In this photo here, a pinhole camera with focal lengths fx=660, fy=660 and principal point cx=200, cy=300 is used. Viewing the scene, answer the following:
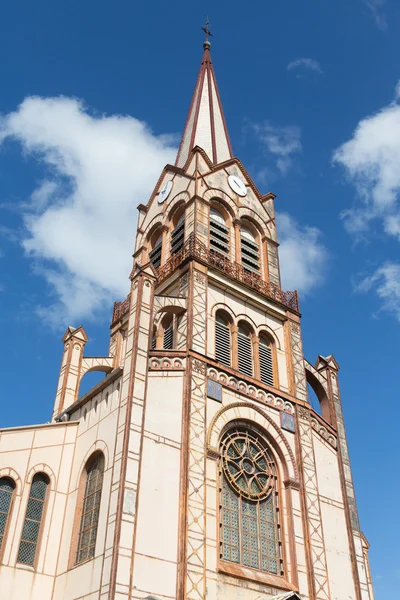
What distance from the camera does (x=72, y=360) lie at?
27625mm

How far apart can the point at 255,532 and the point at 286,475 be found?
263 cm

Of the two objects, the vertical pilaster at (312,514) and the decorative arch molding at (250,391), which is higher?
the decorative arch molding at (250,391)

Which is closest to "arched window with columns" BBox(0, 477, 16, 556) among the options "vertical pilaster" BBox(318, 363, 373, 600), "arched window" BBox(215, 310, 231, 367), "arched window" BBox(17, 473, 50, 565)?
"arched window" BBox(17, 473, 50, 565)

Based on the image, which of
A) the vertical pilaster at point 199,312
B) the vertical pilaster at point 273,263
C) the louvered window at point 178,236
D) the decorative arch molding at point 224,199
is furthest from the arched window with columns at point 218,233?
the vertical pilaster at point 199,312

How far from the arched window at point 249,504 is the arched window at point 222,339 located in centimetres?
305

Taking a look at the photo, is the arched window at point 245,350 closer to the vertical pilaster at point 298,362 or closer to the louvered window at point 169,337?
the vertical pilaster at point 298,362

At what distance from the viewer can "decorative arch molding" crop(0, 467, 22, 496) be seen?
67.9 feet

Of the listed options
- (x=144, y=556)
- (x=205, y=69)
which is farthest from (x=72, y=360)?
(x=205, y=69)

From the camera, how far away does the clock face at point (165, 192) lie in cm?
3272

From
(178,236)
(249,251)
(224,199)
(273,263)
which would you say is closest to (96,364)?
(178,236)

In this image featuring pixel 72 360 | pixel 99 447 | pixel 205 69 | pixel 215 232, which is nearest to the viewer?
pixel 99 447

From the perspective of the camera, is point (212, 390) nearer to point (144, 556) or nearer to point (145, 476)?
point (145, 476)

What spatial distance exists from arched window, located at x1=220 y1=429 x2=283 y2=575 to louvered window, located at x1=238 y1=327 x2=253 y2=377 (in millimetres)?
2931

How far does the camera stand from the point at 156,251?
1245 inches
